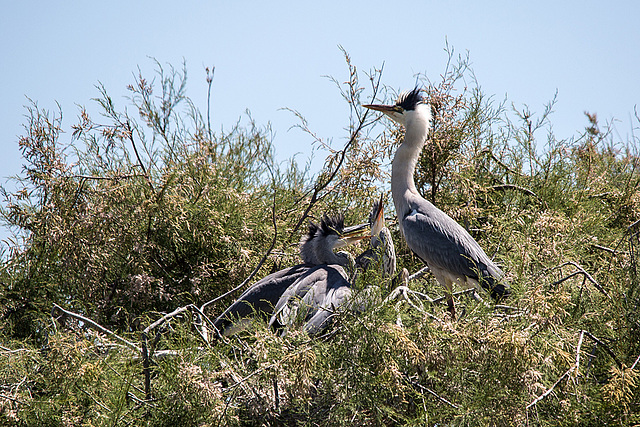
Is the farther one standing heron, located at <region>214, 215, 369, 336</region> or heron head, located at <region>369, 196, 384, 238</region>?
heron head, located at <region>369, 196, 384, 238</region>

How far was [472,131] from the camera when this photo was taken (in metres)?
5.35

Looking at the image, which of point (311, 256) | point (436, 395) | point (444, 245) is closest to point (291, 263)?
point (311, 256)

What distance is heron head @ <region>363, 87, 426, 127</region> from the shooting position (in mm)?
5320

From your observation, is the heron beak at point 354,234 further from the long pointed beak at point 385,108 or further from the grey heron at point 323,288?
the long pointed beak at point 385,108

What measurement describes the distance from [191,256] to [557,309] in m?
2.78

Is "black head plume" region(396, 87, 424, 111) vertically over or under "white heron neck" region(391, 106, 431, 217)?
over

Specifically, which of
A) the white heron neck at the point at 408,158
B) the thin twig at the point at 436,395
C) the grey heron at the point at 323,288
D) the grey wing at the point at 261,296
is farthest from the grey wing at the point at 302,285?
the thin twig at the point at 436,395

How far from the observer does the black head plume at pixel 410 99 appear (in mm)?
5367

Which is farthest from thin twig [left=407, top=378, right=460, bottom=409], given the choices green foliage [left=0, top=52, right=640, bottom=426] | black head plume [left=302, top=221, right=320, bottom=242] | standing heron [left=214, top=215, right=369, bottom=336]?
black head plume [left=302, top=221, right=320, bottom=242]

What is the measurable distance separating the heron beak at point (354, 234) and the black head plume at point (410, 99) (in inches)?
39.7

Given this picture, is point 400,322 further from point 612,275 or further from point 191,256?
point 191,256

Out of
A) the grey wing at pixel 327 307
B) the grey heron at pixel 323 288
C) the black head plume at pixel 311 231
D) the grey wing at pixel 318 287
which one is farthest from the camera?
the black head plume at pixel 311 231

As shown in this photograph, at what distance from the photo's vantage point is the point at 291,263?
5664 millimetres

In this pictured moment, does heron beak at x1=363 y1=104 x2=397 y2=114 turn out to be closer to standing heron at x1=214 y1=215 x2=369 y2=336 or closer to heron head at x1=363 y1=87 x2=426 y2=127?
heron head at x1=363 y1=87 x2=426 y2=127
